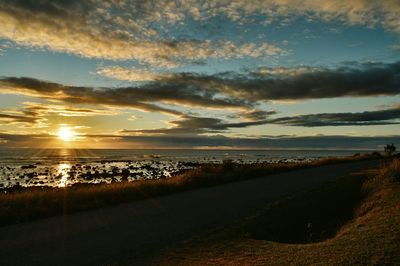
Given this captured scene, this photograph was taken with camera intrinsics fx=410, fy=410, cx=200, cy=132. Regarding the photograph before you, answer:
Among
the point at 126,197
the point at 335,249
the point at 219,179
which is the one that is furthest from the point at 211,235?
the point at 219,179

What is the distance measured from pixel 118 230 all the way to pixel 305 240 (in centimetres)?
519

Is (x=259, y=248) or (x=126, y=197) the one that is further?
(x=126, y=197)

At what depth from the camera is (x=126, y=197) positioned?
709 inches

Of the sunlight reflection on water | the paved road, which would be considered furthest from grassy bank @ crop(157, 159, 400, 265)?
A: the sunlight reflection on water

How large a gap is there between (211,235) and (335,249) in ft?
11.4

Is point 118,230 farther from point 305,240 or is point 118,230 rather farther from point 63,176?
point 63,176

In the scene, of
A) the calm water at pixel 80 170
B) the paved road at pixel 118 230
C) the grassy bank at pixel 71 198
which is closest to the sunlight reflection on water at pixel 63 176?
the calm water at pixel 80 170

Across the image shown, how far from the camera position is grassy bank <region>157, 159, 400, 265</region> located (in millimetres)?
7668

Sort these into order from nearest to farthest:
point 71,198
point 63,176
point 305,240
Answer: point 305,240, point 71,198, point 63,176

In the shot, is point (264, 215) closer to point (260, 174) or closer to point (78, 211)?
point (78, 211)

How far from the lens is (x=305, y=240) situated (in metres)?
11.3

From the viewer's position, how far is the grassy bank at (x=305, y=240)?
767 cm

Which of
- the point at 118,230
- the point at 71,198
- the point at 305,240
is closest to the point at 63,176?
the point at 71,198

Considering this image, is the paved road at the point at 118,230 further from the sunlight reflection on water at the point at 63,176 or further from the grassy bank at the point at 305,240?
the sunlight reflection on water at the point at 63,176
